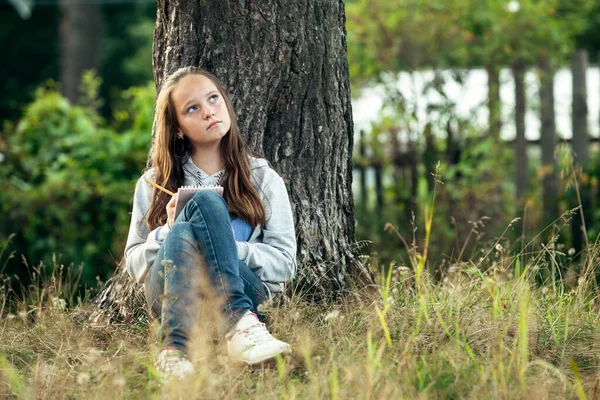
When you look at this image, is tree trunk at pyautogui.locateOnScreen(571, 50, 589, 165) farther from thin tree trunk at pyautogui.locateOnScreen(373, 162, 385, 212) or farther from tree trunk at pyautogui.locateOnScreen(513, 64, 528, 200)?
thin tree trunk at pyautogui.locateOnScreen(373, 162, 385, 212)

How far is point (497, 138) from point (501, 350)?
4448 millimetres

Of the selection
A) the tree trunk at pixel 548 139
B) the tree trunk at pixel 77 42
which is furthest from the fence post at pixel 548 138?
the tree trunk at pixel 77 42

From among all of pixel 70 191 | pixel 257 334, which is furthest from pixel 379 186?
pixel 257 334

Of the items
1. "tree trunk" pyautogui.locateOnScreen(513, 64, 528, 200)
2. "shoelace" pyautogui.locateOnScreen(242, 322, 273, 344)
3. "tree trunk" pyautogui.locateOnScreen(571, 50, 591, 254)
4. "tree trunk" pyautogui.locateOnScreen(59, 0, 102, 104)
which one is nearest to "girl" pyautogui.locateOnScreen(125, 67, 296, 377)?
"shoelace" pyautogui.locateOnScreen(242, 322, 273, 344)

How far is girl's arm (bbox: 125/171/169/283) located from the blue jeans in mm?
141

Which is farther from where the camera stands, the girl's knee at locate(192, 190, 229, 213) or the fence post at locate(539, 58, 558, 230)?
the fence post at locate(539, 58, 558, 230)

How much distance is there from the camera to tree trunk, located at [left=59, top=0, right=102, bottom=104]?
1652 cm

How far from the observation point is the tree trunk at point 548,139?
6.30 meters

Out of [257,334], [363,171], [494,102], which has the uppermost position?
[494,102]

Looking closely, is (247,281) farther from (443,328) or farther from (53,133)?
(53,133)

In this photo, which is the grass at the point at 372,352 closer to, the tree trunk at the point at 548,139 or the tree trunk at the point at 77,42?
the tree trunk at the point at 548,139

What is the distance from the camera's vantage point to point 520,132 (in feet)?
22.7

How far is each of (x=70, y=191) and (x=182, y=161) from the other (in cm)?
244

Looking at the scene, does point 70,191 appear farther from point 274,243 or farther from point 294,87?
point 274,243
